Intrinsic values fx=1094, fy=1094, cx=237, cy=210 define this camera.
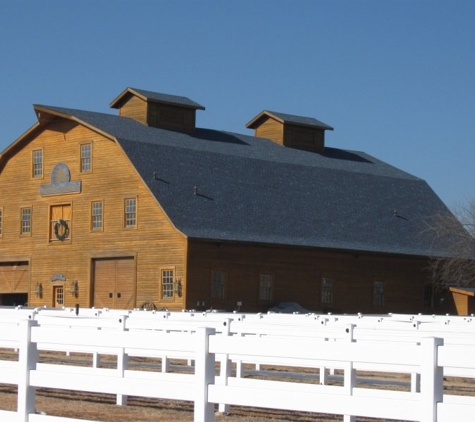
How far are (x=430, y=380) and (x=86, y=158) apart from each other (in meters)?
46.4

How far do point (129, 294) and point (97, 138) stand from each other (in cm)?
774

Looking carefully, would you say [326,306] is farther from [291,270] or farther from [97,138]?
[97,138]

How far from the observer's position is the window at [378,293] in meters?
56.4

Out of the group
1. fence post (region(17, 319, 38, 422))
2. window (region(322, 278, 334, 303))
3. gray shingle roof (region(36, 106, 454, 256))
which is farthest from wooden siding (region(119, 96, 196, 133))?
fence post (region(17, 319, 38, 422))

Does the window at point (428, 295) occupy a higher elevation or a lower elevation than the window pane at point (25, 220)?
lower

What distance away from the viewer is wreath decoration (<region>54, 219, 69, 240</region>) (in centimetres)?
5388

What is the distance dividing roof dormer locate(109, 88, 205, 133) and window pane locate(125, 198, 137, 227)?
8484 mm

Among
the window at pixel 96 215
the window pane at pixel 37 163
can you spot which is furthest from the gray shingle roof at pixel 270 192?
the window at pixel 96 215

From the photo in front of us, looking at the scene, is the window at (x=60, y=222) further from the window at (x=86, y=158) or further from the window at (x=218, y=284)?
the window at (x=218, y=284)

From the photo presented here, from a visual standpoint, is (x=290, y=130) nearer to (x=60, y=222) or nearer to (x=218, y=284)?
(x=60, y=222)

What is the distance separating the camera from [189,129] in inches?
2373

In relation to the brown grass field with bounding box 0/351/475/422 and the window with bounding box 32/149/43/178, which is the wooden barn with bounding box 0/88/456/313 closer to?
the window with bounding box 32/149/43/178

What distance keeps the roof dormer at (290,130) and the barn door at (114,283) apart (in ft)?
55.7

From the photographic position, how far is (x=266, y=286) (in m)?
51.8
